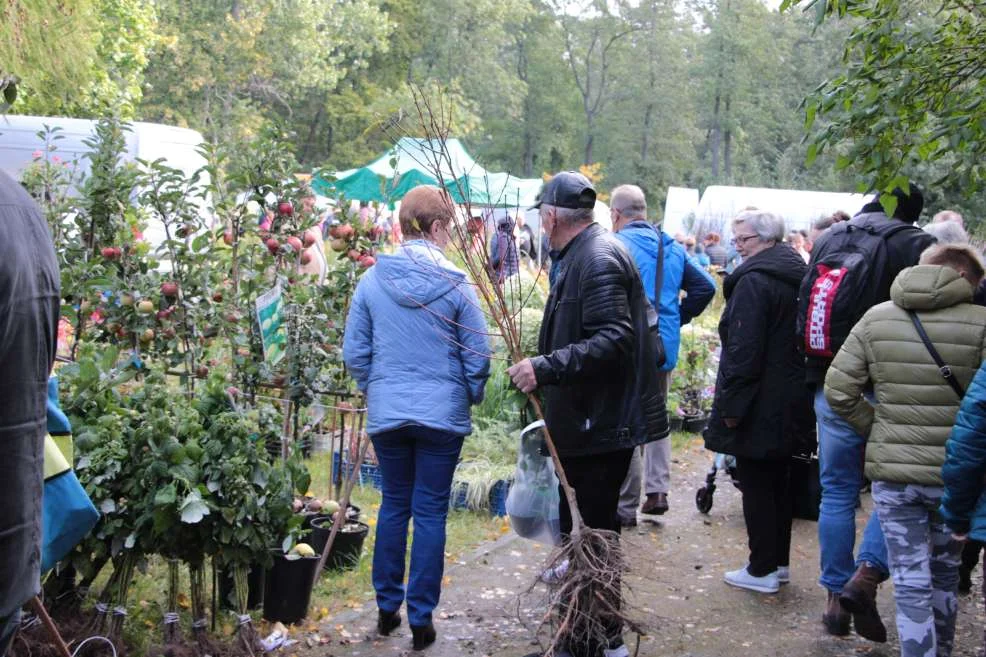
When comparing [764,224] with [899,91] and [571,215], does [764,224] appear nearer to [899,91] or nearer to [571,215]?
[899,91]

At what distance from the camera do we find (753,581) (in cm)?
552

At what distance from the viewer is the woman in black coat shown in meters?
5.24

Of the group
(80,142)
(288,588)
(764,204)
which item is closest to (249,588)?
(288,588)

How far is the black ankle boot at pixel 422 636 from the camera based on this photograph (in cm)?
453

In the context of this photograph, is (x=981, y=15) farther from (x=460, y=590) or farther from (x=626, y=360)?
(x=460, y=590)

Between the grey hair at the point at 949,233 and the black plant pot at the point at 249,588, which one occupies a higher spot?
the grey hair at the point at 949,233

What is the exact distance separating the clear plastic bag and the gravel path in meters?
0.36

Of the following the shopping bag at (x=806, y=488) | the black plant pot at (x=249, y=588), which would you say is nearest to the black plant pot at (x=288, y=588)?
the black plant pot at (x=249, y=588)

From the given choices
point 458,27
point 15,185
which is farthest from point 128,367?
point 458,27

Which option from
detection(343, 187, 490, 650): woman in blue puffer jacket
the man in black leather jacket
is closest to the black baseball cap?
the man in black leather jacket

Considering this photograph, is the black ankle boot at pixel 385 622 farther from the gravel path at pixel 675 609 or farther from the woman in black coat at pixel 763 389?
the woman in black coat at pixel 763 389

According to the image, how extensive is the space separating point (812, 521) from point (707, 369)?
155 inches

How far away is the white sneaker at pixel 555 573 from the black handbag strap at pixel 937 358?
1.56 meters

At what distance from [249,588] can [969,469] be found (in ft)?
9.73
